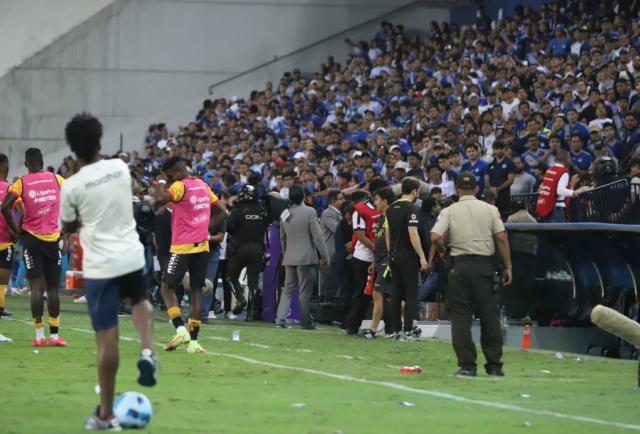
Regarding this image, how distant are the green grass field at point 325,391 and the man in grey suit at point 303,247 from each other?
318 centimetres

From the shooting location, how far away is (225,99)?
38.2m

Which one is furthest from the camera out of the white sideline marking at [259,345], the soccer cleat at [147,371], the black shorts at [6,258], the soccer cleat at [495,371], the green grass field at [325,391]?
the black shorts at [6,258]

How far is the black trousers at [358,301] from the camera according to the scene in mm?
18828

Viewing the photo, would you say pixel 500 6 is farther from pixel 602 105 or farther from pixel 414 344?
pixel 414 344

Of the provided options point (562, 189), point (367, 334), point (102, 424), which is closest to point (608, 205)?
point (562, 189)

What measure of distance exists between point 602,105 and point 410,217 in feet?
19.5

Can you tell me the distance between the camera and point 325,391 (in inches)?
454

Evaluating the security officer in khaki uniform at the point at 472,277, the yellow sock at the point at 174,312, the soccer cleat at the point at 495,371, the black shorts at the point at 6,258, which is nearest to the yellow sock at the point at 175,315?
the yellow sock at the point at 174,312

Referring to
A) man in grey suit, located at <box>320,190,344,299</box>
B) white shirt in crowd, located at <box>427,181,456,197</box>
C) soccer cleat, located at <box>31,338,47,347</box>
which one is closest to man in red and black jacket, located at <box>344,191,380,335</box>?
man in grey suit, located at <box>320,190,344,299</box>

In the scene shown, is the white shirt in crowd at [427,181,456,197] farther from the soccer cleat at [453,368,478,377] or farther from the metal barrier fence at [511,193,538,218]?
the soccer cleat at [453,368,478,377]

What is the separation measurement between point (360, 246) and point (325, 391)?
7844 mm

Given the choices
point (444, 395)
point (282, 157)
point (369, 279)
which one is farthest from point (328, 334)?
point (282, 157)

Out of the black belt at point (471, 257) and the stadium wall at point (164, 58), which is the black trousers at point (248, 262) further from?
the stadium wall at point (164, 58)

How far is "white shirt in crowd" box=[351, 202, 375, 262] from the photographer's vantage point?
1895 centimetres
